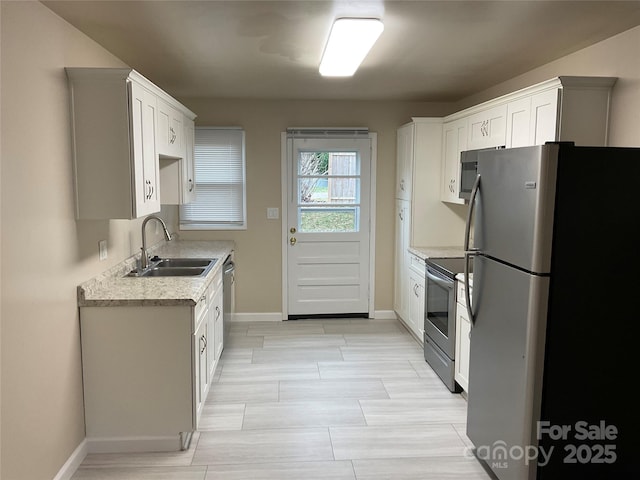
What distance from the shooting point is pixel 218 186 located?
213 inches

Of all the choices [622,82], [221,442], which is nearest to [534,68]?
[622,82]

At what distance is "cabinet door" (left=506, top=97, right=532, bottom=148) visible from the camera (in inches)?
123

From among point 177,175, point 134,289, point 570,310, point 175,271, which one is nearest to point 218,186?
point 177,175

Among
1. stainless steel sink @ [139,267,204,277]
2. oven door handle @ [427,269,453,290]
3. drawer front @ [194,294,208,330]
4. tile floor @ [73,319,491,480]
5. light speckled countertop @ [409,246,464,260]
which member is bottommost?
tile floor @ [73,319,491,480]

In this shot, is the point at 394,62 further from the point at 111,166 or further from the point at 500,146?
the point at 111,166

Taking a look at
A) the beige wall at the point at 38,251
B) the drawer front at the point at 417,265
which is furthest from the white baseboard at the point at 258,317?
the beige wall at the point at 38,251

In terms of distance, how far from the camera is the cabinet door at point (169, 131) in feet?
11.3

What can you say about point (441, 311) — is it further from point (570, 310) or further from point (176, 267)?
point (176, 267)

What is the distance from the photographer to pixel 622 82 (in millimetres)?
2770

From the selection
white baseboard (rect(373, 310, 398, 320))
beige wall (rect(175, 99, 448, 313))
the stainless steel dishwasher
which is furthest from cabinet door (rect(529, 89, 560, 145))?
white baseboard (rect(373, 310, 398, 320))

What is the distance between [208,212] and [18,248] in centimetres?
329

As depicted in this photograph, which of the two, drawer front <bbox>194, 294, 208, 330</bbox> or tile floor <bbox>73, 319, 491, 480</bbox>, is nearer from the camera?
tile floor <bbox>73, 319, 491, 480</bbox>

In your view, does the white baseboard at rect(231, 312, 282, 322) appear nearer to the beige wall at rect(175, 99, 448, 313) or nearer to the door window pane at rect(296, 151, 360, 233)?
the beige wall at rect(175, 99, 448, 313)

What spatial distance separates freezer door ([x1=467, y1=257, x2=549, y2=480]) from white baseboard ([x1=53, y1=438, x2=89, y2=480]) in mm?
2234
